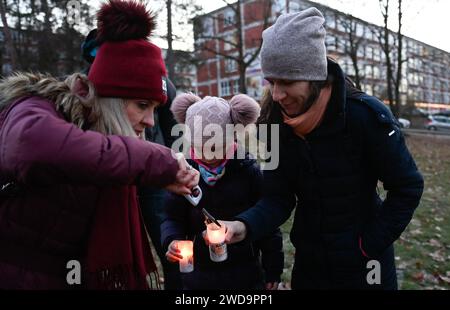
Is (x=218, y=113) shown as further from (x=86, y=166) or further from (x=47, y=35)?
(x=47, y=35)

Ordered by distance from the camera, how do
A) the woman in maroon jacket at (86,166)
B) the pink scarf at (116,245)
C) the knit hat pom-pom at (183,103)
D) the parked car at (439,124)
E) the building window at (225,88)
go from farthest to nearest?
the building window at (225,88)
the parked car at (439,124)
the knit hat pom-pom at (183,103)
the pink scarf at (116,245)
the woman in maroon jacket at (86,166)

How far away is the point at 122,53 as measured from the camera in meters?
1.66

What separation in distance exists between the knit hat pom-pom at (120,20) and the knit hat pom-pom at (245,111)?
0.95m

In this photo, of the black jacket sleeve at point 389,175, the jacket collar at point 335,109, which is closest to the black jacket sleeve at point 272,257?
the black jacket sleeve at point 389,175

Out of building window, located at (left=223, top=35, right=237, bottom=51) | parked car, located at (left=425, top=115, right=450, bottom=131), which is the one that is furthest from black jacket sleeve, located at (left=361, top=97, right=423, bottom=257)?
parked car, located at (left=425, top=115, right=450, bottom=131)

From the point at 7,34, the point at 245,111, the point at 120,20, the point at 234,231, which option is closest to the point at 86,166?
the point at 120,20

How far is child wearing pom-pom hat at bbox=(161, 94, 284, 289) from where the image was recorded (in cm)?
235

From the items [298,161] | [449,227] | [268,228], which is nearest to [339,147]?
[298,161]

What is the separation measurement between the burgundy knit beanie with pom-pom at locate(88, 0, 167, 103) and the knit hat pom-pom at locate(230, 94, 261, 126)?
0.87m

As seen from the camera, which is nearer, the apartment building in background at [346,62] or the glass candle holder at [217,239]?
the glass candle holder at [217,239]

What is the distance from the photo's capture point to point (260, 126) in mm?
2150

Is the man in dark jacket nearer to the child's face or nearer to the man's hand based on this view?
the man's hand

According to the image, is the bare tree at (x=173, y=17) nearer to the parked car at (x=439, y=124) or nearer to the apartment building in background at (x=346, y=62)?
the apartment building in background at (x=346, y=62)

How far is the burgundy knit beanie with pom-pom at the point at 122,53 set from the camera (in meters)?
1.64
